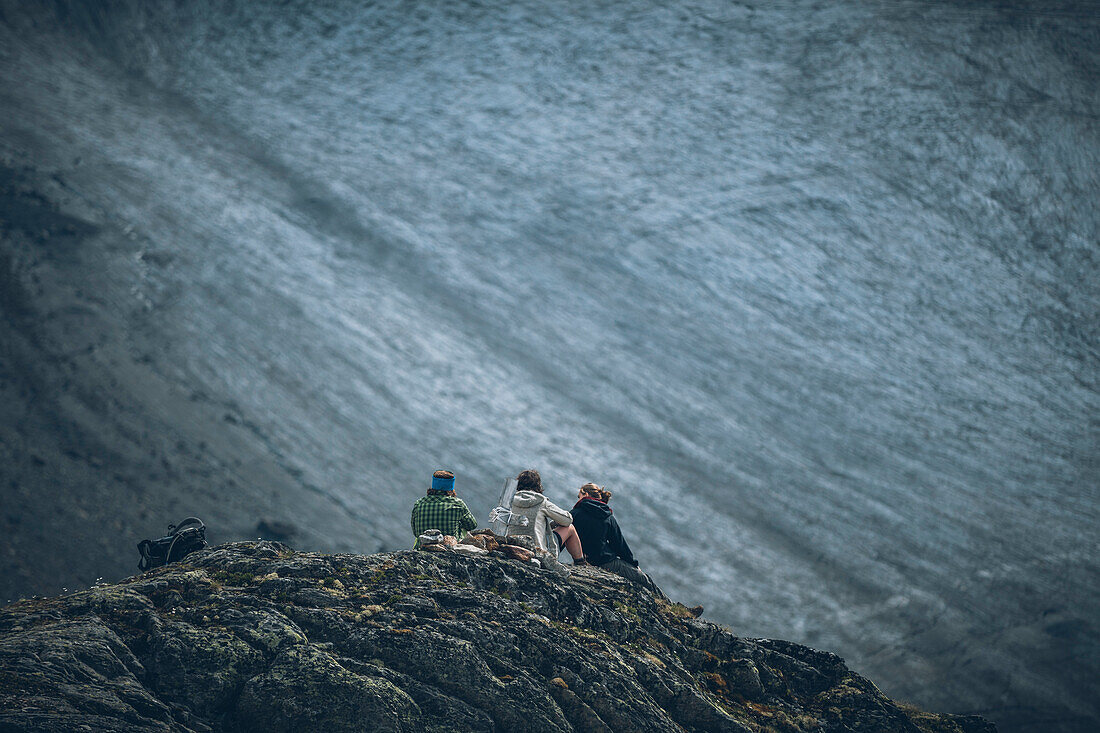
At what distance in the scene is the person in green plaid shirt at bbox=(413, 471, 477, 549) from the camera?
32.0 ft

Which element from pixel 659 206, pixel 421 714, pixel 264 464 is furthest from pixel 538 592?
pixel 659 206

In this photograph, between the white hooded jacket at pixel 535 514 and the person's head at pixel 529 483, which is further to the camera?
the person's head at pixel 529 483

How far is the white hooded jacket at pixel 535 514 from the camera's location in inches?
379

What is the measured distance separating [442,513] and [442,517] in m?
0.05

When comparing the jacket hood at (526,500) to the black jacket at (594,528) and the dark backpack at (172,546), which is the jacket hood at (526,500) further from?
the dark backpack at (172,546)

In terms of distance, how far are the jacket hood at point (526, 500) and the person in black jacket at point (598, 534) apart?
721mm

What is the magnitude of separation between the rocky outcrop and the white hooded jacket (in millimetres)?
627

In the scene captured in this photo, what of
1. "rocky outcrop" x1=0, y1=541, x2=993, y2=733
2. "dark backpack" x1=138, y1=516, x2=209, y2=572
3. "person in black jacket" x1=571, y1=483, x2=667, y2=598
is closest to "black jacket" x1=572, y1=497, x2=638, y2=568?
"person in black jacket" x1=571, y1=483, x2=667, y2=598

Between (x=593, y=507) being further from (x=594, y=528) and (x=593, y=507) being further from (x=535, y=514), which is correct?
(x=535, y=514)

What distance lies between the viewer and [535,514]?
966 cm

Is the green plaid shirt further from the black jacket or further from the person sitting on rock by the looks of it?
the black jacket

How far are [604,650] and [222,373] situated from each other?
874 inches

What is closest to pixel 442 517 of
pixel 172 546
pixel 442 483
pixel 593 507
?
pixel 442 483

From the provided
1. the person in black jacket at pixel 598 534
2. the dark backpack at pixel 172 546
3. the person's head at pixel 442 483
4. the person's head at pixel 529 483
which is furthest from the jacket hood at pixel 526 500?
the dark backpack at pixel 172 546
